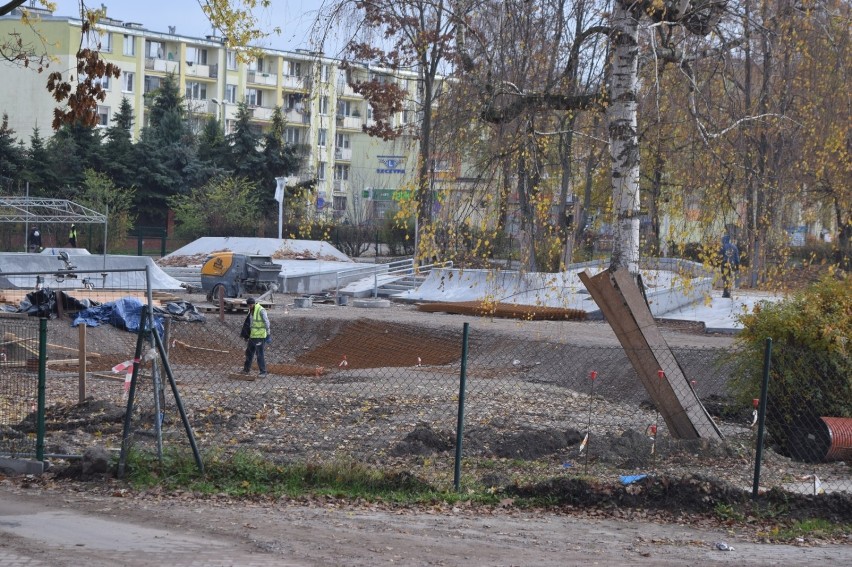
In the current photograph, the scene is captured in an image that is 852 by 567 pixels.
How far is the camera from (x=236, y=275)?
35625 millimetres

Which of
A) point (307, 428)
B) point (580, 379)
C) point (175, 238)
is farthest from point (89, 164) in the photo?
point (307, 428)

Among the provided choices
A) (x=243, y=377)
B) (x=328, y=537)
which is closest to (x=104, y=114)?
(x=243, y=377)

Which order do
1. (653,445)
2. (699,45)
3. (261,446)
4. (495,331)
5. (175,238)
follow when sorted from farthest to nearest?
(175,238)
(495,331)
(699,45)
(261,446)
(653,445)

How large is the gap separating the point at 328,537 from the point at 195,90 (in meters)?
73.5

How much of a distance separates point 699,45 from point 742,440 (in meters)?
4.85

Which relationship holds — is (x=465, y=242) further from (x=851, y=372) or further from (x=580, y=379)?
(x=580, y=379)

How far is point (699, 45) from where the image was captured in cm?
1238

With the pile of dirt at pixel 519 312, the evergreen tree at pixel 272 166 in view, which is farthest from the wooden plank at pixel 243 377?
the evergreen tree at pixel 272 166

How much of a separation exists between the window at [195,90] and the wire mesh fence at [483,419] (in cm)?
5945

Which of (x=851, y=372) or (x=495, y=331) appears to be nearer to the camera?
(x=851, y=372)

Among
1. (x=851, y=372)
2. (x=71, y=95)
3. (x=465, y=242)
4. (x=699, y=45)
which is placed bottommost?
(x=851, y=372)

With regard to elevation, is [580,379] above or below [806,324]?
below

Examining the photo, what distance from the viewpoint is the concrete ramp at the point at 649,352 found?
11016 mm

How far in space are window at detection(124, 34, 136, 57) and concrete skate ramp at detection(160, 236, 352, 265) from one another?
2546cm
